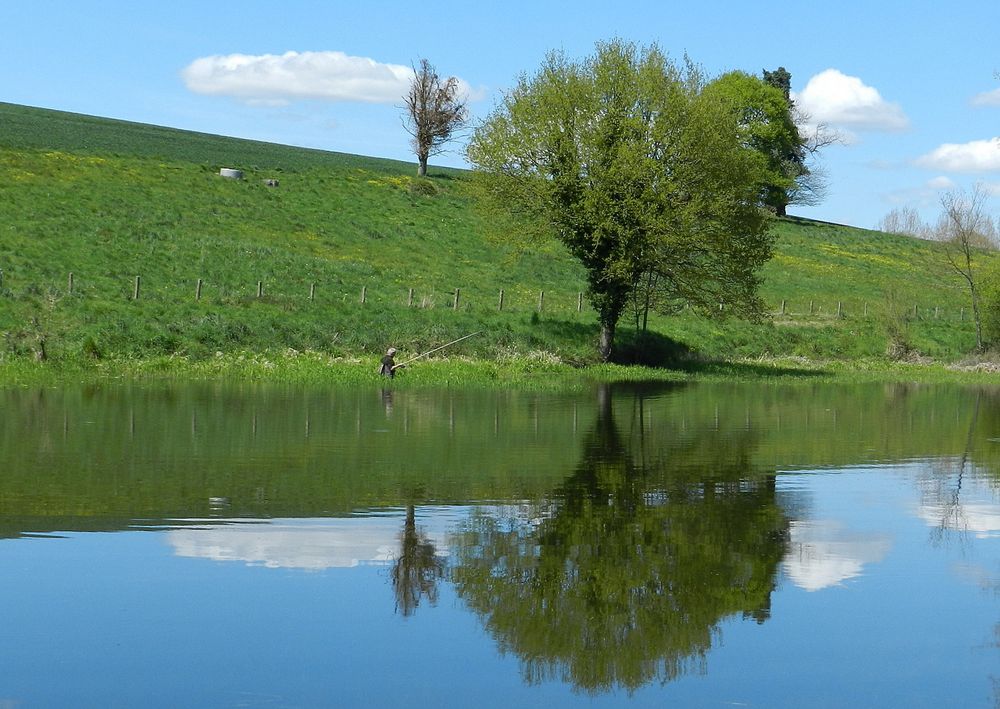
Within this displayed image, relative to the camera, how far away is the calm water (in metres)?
9.47

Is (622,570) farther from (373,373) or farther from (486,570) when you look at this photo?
(373,373)

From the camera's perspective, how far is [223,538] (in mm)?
14430

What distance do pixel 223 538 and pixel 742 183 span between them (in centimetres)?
3982

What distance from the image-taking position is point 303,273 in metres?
60.5

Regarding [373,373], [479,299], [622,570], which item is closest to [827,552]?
[622,570]

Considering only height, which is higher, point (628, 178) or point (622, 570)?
point (628, 178)

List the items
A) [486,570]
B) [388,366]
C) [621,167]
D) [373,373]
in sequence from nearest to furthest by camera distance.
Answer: [486,570]
[388,366]
[373,373]
[621,167]

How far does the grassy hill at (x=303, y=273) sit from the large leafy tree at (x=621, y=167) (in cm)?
324

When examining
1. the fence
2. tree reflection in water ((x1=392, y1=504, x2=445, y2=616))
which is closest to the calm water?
tree reflection in water ((x1=392, y1=504, x2=445, y2=616))

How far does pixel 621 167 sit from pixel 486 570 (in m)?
36.9

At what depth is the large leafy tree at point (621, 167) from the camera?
163ft

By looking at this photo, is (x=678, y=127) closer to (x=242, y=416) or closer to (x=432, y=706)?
(x=242, y=416)

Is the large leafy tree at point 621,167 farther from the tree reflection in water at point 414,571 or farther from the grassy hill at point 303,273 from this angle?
the tree reflection in water at point 414,571

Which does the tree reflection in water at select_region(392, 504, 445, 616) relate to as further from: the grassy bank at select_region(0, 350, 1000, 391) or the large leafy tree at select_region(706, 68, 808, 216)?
the large leafy tree at select_region(706, 68, 808, 216)
